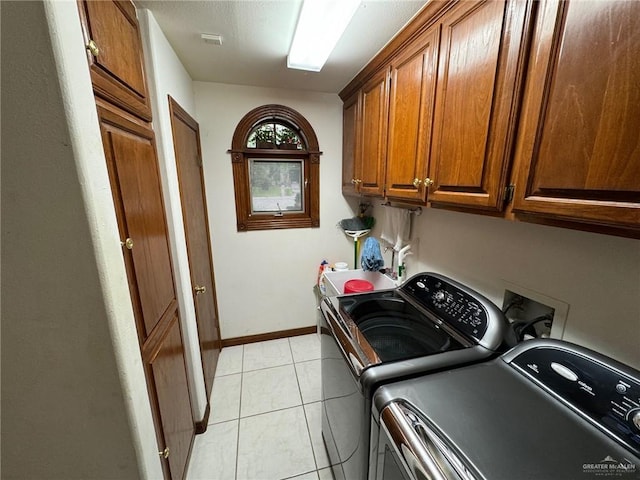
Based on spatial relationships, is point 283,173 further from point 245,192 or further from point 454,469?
point 454,469

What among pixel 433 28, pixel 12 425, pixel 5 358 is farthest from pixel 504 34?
pixel 12 425

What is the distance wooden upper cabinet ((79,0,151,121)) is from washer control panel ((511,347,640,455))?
1658 millimetres

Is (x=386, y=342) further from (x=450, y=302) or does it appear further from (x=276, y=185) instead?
(x=276, y=185)

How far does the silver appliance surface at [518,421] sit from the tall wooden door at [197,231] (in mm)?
Result: 1453

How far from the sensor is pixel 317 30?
132 cm

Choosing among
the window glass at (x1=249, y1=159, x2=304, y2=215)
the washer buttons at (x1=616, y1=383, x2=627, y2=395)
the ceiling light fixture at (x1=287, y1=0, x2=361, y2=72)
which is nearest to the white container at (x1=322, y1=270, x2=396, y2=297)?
the window glass at (x1=249, y1=159, x2=304, y2=215)

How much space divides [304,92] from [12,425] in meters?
2.51

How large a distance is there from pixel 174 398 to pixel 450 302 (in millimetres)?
1435

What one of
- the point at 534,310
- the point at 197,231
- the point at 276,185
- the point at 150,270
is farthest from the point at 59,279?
the point at 276,185

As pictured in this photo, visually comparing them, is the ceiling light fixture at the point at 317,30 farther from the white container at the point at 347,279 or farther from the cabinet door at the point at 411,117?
the white container at the point at 347,279

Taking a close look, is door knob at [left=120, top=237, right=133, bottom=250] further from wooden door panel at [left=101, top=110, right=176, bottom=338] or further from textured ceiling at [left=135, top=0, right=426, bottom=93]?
textured ceiling at [left=135, top=0, right=426, bottom=93]

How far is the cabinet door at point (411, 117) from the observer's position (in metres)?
1.17

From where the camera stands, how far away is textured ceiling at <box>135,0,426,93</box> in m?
1.18

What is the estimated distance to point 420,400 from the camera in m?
0.72
